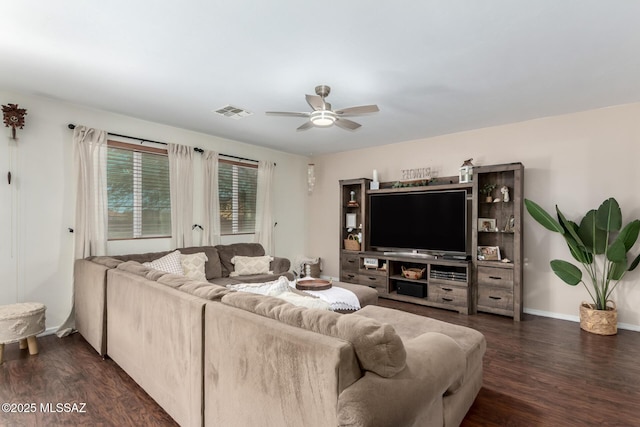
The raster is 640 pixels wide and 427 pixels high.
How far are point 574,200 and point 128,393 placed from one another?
17.1 feet

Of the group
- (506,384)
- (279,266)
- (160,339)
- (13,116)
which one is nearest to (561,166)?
(506,384)

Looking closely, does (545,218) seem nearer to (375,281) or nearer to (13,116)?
(375,281)

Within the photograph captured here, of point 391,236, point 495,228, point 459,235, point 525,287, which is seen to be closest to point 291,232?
point 391,236

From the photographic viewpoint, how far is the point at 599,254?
3.66 meters

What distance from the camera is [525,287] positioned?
4344mm

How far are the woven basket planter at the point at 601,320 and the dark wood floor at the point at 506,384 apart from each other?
0.34ft

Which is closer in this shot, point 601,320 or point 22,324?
point 22,324

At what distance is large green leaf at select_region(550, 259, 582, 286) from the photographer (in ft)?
12.0

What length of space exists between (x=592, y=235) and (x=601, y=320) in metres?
0.96

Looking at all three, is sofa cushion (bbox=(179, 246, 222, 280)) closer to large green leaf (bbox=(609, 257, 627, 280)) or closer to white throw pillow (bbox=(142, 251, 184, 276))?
white throw pillow (bbox=(142, 251, 184, 276))

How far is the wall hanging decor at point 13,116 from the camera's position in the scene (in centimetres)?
323

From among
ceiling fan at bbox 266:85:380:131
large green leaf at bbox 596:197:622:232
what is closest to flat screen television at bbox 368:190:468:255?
large green leaf at bbox 596:197:622:232

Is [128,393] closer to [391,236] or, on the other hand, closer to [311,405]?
[311,405]

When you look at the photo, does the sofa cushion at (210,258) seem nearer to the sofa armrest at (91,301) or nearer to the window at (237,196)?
the window at (237,196)
